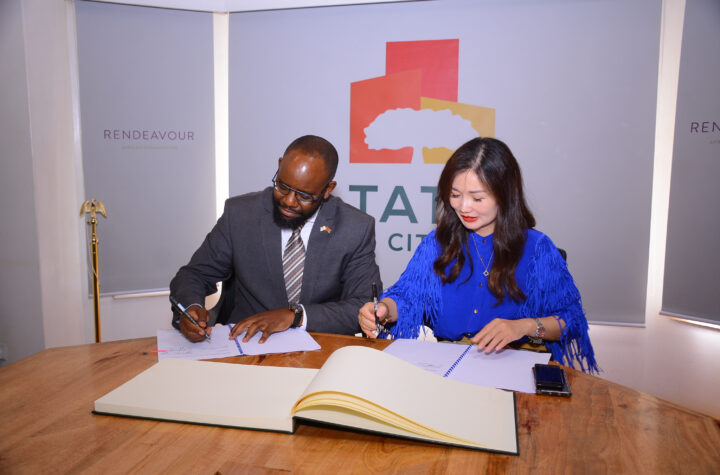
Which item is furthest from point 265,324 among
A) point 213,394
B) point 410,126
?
point 410,126

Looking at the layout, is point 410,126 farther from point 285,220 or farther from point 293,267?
point 293,267

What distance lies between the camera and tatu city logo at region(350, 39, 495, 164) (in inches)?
141

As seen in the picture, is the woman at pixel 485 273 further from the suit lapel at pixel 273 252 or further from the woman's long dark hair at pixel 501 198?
the suit lapel at pixel 273 252

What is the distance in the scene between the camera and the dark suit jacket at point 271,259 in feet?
7.33

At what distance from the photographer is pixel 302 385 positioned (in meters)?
1.16

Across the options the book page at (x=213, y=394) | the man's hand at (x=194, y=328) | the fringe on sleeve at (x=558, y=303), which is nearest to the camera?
the book page at (x=213, y=394)

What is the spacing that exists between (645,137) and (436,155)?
135cm

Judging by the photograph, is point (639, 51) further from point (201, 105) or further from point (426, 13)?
point (201, 105)

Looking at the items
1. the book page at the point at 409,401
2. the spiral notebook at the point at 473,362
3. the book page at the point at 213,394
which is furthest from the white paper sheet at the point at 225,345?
the book page at the point at 409,401

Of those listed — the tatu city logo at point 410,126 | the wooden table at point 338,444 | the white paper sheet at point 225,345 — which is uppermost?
the tatu city logo at point 410,126

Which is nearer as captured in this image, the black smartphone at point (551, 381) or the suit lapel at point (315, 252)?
the black smartphone at point (551, 381)

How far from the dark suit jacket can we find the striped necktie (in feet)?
0.08

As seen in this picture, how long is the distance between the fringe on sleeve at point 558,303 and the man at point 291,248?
2.25 feet

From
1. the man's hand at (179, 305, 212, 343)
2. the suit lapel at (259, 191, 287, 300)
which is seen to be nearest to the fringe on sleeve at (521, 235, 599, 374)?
the suit lapel at (259, 191, 287, 300)
